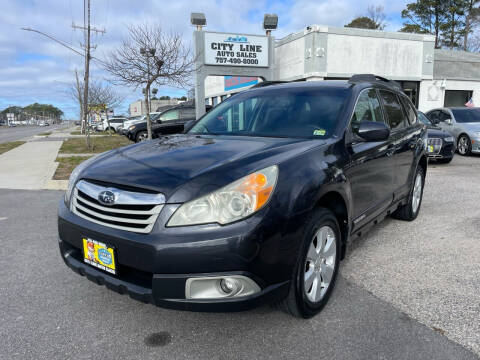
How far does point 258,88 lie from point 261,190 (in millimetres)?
2164

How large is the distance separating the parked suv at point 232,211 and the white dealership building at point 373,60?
14350mm

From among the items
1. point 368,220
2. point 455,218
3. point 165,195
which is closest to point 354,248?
point 368,220

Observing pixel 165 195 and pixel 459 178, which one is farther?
pixel 459 178

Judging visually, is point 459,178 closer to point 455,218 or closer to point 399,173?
point 455,218

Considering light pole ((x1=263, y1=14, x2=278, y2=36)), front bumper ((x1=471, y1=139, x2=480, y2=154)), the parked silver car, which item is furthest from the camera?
light pole ((x1=263, y1=14, x2=278, y2=36))

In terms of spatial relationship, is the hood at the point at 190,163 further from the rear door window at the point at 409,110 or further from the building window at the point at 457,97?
the building window at the point at 457,97

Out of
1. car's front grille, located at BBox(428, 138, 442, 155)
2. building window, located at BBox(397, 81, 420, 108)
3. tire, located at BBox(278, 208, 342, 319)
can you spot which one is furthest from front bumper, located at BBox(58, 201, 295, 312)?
building window, located at BBox(397, 81, 420, 108)

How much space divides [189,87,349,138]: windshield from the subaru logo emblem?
4.54 ft

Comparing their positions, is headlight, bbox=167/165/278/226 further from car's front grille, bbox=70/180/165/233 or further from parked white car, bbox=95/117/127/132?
parked white car, bbox=95/117/127/132

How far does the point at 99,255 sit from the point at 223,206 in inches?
35.1

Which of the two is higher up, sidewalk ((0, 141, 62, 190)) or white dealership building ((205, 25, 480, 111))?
white dealership building ((205, 25, 480, 111))

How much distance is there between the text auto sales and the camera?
14492mm

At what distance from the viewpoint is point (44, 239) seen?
4.36 meters

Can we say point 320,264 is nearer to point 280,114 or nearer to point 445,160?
point 280,114
